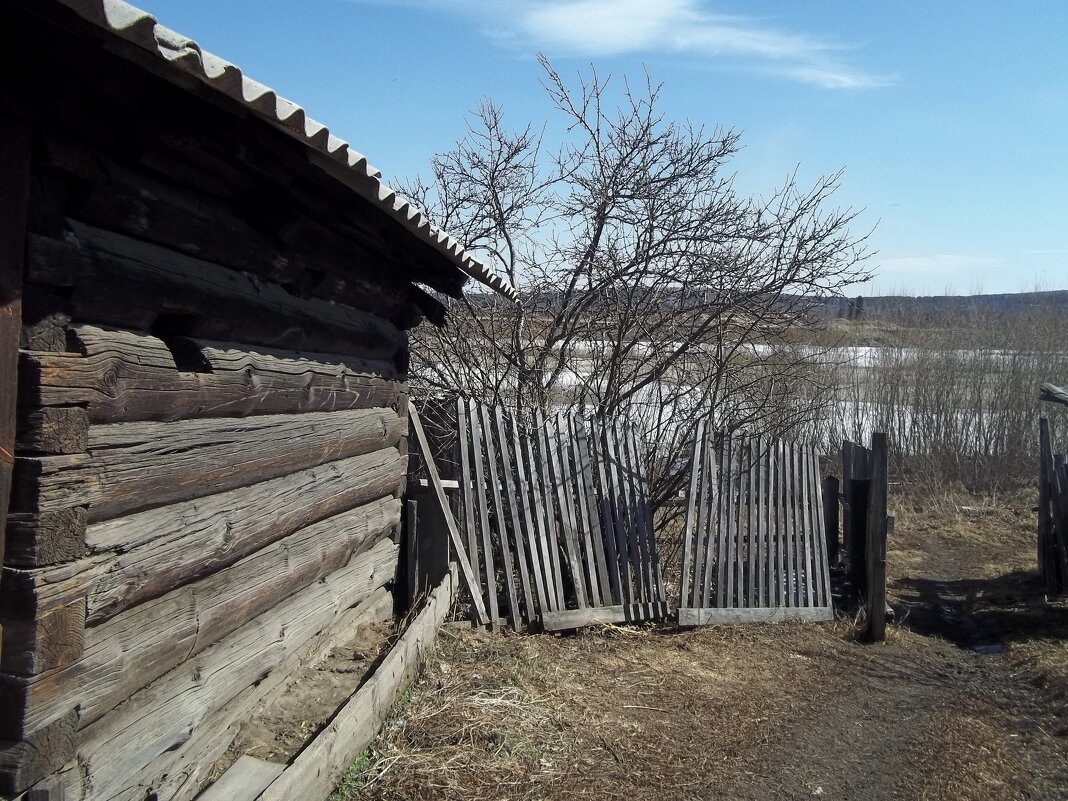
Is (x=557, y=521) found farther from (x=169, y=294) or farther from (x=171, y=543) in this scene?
(x=169, y=294)

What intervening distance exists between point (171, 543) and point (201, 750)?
32.2 inches

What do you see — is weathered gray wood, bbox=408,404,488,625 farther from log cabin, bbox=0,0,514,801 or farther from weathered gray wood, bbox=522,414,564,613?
log cabin, bbox=0,0,514,801

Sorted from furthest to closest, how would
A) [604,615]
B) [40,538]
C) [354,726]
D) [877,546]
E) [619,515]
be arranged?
[877,546], [619,515], [604,615], [354,726], [40,538]

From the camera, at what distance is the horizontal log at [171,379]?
2.30 m

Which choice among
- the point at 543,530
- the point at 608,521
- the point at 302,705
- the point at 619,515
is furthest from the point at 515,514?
the point at 302,705

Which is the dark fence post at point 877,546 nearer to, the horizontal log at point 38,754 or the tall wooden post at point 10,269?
the horizontal log at point 38,754

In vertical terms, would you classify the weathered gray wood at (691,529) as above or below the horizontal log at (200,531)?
below

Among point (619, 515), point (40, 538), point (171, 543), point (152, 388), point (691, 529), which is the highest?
point (152, 388)

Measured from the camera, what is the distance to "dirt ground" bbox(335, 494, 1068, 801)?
4055mm

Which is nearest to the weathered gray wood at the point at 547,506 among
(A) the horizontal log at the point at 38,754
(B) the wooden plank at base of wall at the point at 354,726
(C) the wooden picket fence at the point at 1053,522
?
(B) the wooden plank at base of wall at the point at 354,726

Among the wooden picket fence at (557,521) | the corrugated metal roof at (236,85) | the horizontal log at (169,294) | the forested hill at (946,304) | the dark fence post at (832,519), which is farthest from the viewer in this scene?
the forested hill at (946,304)

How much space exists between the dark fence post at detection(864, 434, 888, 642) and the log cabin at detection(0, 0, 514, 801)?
4.50 metres

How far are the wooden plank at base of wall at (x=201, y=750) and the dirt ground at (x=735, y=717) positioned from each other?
0.50 meters

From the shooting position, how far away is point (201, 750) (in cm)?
309
